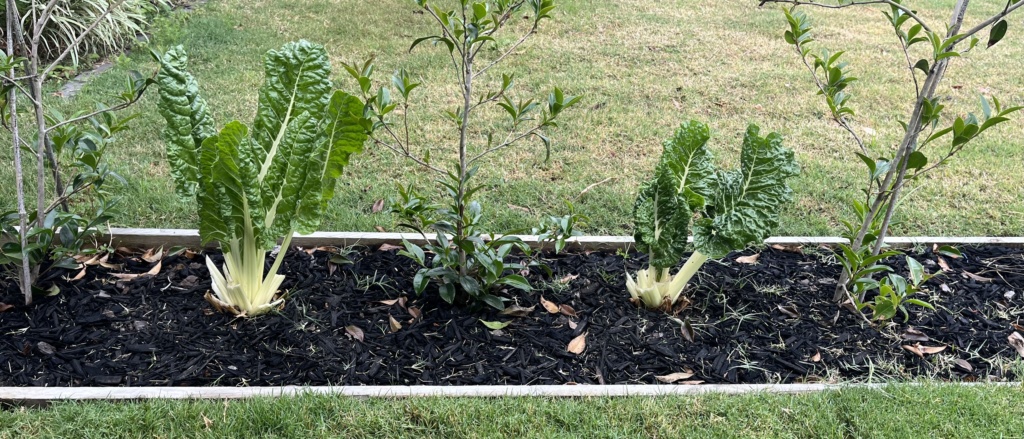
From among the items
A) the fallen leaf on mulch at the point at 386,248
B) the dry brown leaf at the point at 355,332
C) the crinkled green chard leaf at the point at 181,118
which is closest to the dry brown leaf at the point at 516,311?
the dry brown leaf at the point at 355,332

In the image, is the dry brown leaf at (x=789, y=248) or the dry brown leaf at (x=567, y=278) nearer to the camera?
the dry brown leaf at (x=567, y=278)

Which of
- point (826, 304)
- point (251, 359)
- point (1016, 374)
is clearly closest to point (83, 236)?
point (251, 359)

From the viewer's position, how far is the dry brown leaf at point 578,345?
8.13ft

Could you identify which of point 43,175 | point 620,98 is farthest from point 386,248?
point 620,98

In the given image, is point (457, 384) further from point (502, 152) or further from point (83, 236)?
point (502, 152)

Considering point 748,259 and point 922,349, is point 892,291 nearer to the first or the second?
point 922,349

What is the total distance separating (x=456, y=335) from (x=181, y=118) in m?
1.20

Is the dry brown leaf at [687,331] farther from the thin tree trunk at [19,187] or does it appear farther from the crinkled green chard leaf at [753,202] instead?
the thin tree trunk at [19,187]

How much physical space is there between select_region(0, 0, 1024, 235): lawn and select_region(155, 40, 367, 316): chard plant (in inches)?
41.0

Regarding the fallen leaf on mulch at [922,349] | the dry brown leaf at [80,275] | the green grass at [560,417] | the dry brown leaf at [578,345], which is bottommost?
the green grass at [560,417]

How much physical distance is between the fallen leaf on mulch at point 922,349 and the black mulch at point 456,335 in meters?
0.01

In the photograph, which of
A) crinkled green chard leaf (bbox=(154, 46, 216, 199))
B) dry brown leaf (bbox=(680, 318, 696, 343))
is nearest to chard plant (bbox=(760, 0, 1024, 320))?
dry brown leaf (bbox=(680, 318, 696, 343))

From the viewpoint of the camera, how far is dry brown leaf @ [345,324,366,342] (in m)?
2.48

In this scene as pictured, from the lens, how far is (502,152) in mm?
4309
